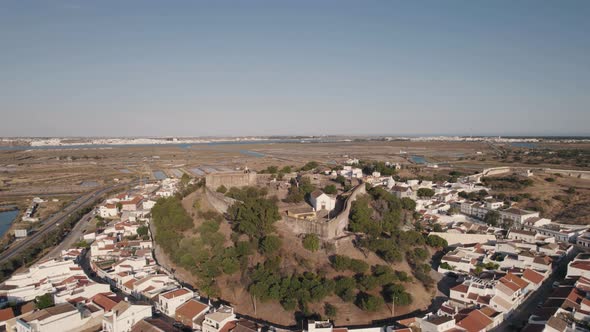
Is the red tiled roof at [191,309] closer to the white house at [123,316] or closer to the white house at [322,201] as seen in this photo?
the white house at [123,316]

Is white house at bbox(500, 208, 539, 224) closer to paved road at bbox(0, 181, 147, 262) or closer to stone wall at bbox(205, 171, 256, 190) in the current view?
stone wall at bbox(205, 171, 256, 190)

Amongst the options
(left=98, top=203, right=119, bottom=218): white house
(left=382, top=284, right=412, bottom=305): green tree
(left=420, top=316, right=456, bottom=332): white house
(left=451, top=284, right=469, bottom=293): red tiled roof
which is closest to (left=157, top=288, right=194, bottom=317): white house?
(left=382, top=284, right=412, bottom=305): green tree

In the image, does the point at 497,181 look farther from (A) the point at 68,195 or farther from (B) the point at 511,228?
(A) the point at 68,195

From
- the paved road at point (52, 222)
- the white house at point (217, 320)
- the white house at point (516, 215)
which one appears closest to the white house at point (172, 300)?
the white house at point (217, 320)

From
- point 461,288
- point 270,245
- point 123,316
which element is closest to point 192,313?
point 123,316

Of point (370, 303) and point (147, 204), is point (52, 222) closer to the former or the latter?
point (147, 204)

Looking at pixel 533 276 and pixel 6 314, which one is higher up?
pixel 533 276
